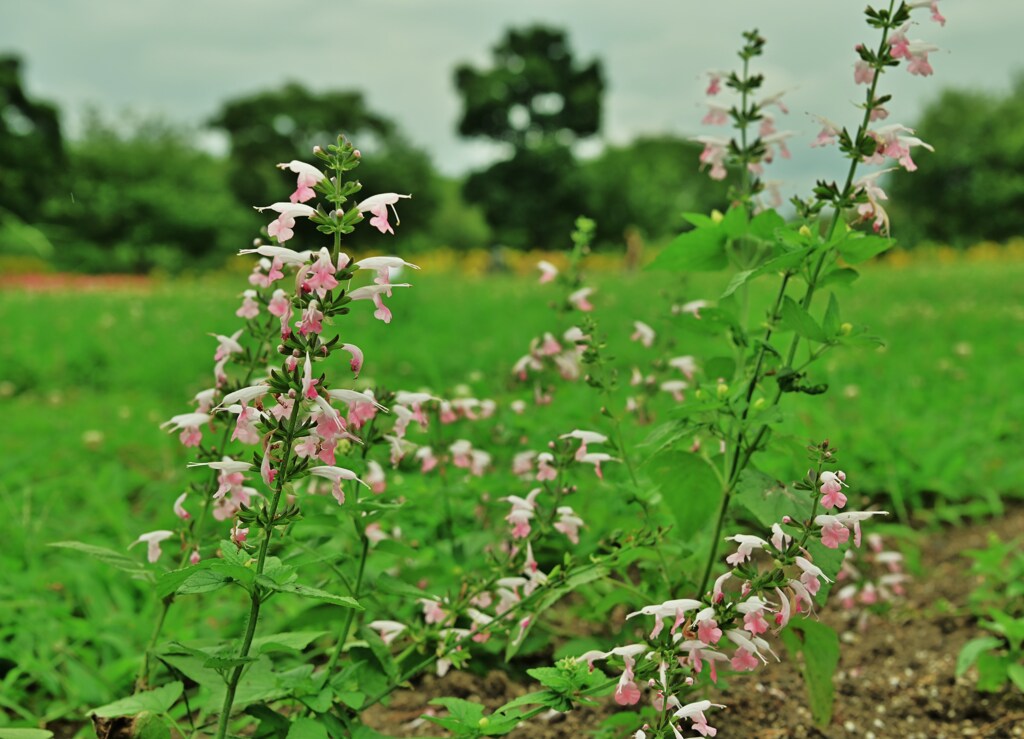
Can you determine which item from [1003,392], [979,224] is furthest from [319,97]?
[1003,392]

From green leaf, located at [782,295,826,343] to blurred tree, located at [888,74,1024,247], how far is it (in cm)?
2750

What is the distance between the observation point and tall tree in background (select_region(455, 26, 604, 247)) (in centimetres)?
3234

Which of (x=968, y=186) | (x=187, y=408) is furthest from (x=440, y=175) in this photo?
(x=187, y=408)

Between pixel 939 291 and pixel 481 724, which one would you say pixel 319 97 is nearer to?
pixel 939 291

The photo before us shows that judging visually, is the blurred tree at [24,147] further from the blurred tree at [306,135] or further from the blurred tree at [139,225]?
the blurred tree at [306,135]

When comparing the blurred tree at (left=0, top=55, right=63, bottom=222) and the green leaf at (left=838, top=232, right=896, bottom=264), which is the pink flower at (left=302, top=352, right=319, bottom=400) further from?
the blurred tree at (left=0, top=55, right=63, bottom=222)

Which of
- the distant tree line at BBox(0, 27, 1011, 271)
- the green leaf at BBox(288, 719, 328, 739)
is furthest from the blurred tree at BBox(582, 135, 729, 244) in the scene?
the green leaf at BBox(288, 719, 328, 739)

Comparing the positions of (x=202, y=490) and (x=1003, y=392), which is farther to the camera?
(x=1003, y=392)

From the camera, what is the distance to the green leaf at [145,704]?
1.59 m

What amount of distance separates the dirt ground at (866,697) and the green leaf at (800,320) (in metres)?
0.90

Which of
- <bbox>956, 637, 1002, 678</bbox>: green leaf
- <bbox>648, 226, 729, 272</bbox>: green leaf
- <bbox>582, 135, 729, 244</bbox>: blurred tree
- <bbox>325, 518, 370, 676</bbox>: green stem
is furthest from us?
<bbox>582, 135, 729, 244</bbox>: blurred tree

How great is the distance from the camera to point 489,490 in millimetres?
2451

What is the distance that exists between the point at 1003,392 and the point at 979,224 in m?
26.9

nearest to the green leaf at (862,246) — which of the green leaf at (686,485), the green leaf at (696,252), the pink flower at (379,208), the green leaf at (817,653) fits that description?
the green leaf at (696,252)
